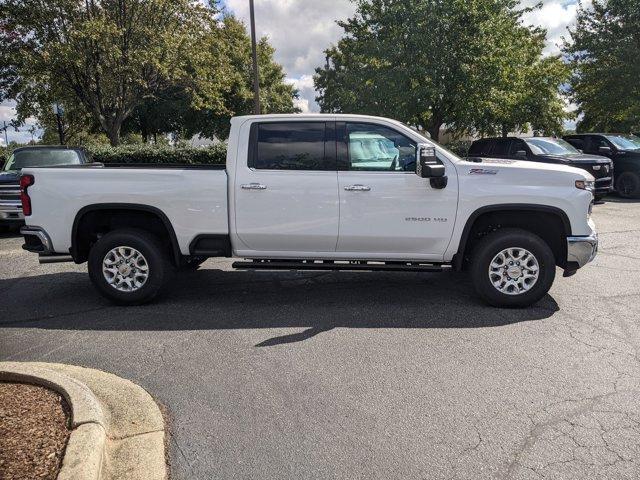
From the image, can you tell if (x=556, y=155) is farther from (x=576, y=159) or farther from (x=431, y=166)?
(x=431, y=166)

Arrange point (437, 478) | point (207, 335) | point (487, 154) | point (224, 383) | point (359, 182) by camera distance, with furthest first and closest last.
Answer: point (487, 154) → point (359, 182) → point (207, 335) → point (224, 383) → point (437, 478)

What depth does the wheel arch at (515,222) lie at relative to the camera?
5.41m

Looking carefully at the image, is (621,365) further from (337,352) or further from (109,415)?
(109,415)

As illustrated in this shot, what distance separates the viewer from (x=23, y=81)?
18.8 meters

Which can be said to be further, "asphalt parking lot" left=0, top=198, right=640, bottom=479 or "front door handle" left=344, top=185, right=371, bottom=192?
"front door handle" left=344, top=185, right=371, bottom=192

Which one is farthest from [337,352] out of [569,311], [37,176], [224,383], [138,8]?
[138,8]

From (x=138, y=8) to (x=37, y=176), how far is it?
15620mm

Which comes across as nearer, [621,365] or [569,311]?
A: [621,365]

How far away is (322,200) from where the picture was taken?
5504 mm

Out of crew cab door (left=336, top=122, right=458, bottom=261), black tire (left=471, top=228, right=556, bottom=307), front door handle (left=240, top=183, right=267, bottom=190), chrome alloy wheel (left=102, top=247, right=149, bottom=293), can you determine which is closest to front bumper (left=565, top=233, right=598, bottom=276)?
black tire (left=471, top=228, right=556, bottom=307)

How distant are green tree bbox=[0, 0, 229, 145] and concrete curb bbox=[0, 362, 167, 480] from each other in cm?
1587

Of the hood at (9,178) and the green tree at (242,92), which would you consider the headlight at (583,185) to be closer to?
the hood at (9,178)

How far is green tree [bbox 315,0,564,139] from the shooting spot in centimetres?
1889

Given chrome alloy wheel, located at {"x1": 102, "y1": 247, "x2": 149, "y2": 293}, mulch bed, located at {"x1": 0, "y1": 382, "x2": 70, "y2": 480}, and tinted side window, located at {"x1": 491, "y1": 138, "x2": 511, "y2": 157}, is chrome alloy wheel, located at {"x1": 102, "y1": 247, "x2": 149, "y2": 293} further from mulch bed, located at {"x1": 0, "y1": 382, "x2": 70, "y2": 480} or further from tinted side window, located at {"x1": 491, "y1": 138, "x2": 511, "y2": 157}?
tinted side window, located at {"x1": 491, "y1": 138, "x2": 511, "y2": 157}
